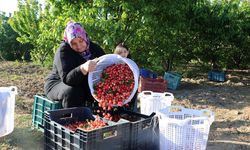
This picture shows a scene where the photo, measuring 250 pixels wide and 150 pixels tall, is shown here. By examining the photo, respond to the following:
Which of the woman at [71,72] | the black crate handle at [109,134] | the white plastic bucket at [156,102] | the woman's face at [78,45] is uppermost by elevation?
the woman's face at [78,45]

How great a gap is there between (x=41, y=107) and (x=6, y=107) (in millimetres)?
406

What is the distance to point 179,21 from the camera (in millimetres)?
6328

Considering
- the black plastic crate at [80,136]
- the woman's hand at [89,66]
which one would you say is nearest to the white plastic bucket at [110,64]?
the woman's hand at [89,66]

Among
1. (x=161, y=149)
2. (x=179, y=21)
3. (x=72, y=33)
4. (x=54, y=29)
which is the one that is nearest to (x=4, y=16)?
(x=54, y=29)

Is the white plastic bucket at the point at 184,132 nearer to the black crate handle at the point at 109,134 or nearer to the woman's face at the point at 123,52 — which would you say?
the black crate handle at the point at 109,134

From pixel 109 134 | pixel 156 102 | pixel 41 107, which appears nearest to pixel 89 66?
pixel 109 134

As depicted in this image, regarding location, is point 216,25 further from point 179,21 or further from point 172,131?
point 172,131

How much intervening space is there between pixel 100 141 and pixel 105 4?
349 centimetres

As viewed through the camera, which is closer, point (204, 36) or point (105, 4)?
point (105, 4)

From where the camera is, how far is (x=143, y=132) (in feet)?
9.64

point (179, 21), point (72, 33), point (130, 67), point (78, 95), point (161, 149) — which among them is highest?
point (179, 21)

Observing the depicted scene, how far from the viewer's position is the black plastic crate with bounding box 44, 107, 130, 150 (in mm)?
2512

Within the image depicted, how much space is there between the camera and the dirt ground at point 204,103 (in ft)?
12.1

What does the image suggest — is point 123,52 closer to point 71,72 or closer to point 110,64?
point 110,64
